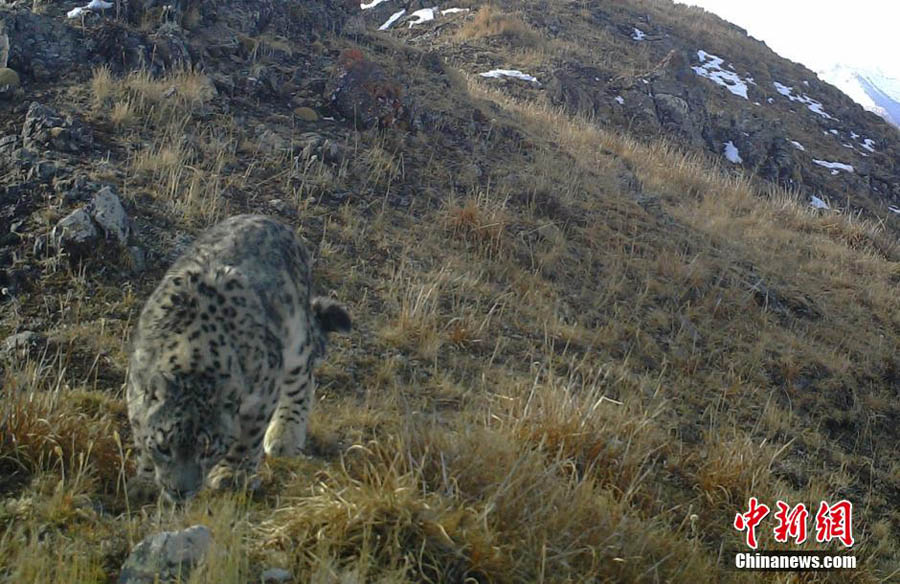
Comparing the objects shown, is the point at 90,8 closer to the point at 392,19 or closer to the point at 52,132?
the point at 52,132

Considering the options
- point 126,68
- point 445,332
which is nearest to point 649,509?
point 445,332

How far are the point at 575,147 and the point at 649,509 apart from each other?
9719 mm

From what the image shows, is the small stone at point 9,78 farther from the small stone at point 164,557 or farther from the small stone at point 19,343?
the small stone at point 164,557

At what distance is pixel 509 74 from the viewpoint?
66.4ft

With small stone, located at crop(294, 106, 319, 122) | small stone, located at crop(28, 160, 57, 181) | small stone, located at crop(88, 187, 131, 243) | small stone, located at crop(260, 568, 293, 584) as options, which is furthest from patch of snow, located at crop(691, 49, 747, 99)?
small stone, located at crop(260, 568, 293, 584)

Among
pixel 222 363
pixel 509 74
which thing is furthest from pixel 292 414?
pixel 509 74

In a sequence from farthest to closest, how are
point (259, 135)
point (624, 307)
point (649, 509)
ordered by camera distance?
point (259, 135), point (624, 307), point (649, 509)

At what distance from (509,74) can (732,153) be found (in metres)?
7.69

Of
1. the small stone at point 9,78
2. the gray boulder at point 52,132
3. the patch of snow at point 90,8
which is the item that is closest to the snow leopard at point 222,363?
the gray boulder at point 52,132

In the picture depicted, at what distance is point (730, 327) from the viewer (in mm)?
9000

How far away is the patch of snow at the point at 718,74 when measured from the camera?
28750mm

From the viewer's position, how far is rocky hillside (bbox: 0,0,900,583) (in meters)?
3.86

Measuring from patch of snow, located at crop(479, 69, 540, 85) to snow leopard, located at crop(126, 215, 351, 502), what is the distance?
15.8 metres

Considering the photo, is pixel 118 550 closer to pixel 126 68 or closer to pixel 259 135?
pixel 259 135
